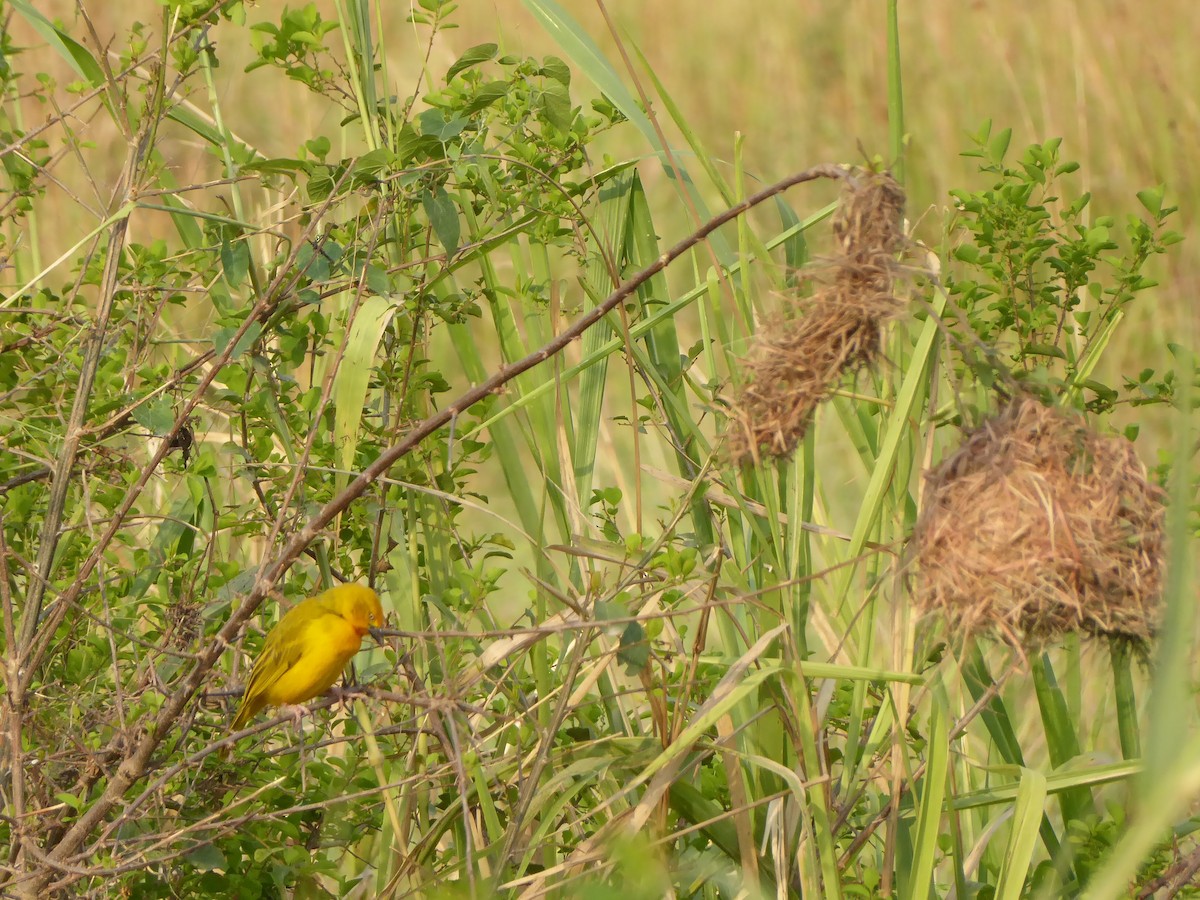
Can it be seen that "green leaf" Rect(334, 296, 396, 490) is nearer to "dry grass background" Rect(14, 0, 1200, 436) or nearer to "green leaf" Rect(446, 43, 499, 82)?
"green leaf" Rect(446, 43, 499, 82)

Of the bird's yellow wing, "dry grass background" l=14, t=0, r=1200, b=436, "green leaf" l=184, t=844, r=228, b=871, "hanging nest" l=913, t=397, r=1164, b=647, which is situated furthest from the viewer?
"dry grass background" l=14, t=0, r=1200, b=436

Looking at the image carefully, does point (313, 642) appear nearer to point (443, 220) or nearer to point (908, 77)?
point (443, 220)

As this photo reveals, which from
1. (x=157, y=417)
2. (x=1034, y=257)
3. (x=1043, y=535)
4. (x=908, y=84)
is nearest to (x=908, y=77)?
(x=908, y=84)

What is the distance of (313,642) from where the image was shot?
220 centimetres

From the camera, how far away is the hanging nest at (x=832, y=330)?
1.64 meters

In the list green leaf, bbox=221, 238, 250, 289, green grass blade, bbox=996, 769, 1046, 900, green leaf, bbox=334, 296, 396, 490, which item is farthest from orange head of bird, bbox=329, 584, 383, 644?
green grass blade, bbox=996, 769, 1046, 900

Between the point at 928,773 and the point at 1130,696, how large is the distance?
532mm

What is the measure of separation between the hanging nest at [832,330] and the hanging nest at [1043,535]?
193 millimetres

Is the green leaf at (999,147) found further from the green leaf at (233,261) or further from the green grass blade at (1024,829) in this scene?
the green leaf at (233,261)

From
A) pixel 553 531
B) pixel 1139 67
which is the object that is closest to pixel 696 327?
pixel 553 531

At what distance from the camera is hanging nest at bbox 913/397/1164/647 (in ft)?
5.10

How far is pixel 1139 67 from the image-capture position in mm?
7004

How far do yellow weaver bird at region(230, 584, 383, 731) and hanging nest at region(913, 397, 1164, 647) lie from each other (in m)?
0.94

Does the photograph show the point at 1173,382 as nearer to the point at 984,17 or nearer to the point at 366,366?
the point at 366,366
